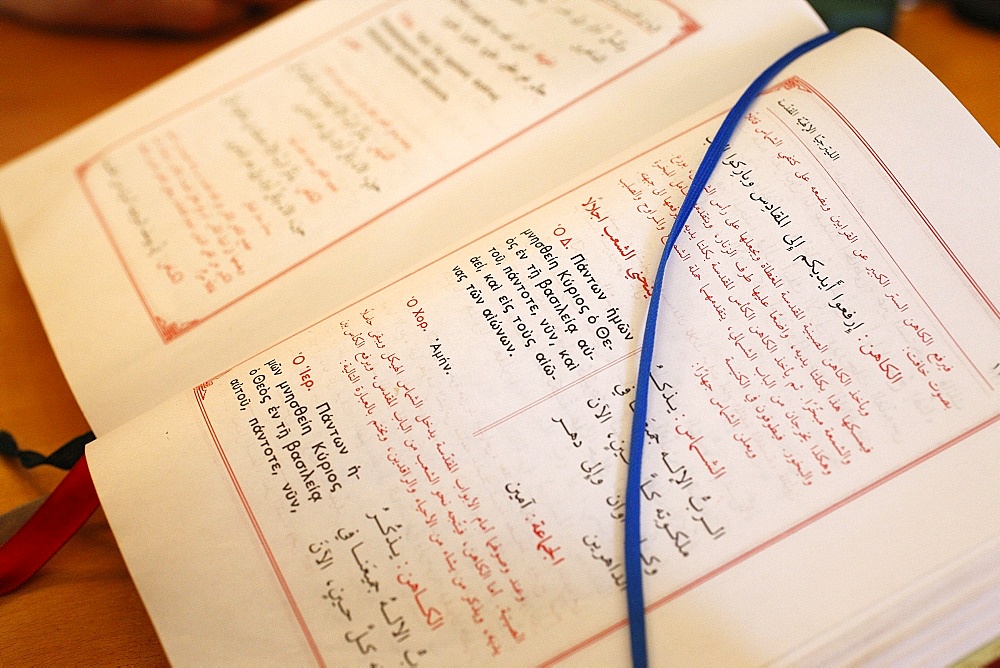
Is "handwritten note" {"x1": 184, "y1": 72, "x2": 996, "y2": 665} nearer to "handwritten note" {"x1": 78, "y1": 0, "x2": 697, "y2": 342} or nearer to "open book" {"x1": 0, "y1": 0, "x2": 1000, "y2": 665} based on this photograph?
"open book" {"x1": 0, "y1": 0, "x2": 1000, "y2": 665}

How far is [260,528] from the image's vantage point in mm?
337

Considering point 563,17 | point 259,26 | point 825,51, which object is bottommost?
point 825,51

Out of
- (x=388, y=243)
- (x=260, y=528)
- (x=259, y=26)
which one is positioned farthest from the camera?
(x=259, y=26)

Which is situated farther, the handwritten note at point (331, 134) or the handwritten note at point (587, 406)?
the handwritten note at point (331, 134)

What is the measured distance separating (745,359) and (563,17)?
0.30m

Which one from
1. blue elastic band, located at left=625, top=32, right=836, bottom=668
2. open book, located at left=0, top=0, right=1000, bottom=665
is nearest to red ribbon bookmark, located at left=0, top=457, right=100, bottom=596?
open book, located at left=0, top=0, right=1000, bottom=665

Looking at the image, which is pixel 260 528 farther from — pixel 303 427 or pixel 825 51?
pixel 825 51

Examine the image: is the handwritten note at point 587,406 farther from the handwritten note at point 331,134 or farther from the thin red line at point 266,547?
the handwritten note at point 331,134

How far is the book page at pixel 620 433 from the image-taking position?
1.03ft

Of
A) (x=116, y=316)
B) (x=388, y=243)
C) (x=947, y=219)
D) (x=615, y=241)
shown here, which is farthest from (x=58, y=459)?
(x=947, y=219)

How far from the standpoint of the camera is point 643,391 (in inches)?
13.2

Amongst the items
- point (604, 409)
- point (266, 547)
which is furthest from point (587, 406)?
point (266, 547)

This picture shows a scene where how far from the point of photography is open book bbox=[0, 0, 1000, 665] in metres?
0.31

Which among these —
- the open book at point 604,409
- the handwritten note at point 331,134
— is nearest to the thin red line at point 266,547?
the open book at point 604,409
